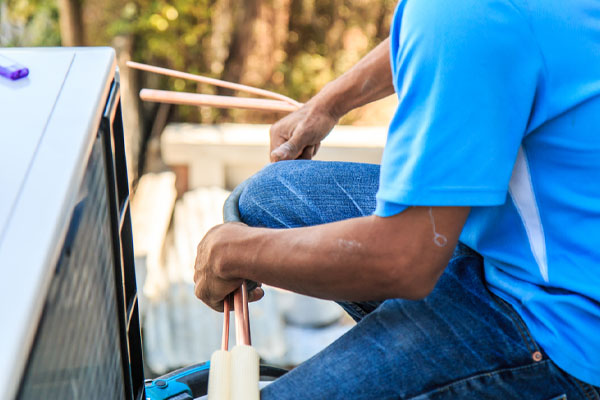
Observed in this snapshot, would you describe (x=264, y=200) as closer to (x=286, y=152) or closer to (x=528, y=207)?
(x=286, y=152)

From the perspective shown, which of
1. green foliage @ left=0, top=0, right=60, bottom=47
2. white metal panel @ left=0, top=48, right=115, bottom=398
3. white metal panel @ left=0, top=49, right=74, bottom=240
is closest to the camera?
white metal panel @ left=0, top=48, right=115, bottom=398

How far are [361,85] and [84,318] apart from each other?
79cm

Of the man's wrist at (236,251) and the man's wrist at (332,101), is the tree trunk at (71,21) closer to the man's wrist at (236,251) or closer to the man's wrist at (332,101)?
the man's wrist at (332,101)

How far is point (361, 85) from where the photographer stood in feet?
4.33

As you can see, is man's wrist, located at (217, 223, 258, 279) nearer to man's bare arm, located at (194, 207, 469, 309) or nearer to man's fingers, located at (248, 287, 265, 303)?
man's bare arm, located at (194, 207, 469, 309)

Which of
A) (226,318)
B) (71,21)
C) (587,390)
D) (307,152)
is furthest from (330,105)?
(71,21)

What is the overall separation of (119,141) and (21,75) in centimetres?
13

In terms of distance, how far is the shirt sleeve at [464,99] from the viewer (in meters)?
0.77

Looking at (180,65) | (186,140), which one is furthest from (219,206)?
(180,65)

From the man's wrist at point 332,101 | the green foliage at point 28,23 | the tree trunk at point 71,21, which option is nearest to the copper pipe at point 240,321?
the man's wrist at point 332,101

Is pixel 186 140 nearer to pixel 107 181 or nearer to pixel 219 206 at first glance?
pixel 219 206

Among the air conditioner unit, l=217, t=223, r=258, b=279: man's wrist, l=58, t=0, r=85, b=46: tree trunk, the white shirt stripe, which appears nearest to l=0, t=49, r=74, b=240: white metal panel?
the air conditioner unit

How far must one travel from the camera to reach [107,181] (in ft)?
2.56

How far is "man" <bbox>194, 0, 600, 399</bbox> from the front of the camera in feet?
2.55
